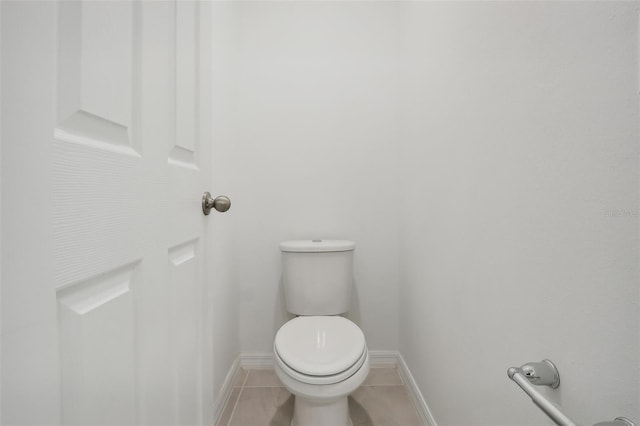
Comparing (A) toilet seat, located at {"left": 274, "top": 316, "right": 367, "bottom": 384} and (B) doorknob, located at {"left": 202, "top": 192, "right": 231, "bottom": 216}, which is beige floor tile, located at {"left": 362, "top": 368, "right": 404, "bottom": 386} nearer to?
(A) toilet seat, located at {"left": 274, "top": 316, "right": 367, "bottom": 384}

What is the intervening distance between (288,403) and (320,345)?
51 centimetres

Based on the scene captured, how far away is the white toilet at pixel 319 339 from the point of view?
969 mm

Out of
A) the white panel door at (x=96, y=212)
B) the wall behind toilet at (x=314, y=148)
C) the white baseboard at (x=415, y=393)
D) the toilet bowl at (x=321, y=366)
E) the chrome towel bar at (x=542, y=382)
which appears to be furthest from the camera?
the wall behind toilet at (x=314, y=148)

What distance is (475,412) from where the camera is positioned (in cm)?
83

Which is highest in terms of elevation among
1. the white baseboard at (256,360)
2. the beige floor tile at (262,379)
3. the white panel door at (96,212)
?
the white panel door at (96,212)

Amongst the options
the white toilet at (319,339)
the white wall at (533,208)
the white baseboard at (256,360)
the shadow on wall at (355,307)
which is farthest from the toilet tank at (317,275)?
the white wall at (533,208)

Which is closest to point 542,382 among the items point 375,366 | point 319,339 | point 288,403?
point 319,339

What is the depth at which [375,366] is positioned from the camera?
168 cm

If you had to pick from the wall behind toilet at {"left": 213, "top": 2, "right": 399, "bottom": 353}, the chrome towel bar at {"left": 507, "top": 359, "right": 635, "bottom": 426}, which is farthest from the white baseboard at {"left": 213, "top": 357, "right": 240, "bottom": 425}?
the chrome towel bar at {"left": 507, "top": 359, "right": 635, "bottom": 426}

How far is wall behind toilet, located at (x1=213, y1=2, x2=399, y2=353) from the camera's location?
5.44ft

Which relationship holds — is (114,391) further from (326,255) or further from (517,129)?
(326,255)

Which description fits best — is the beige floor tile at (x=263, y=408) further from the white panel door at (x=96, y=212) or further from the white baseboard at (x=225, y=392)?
the white panel door at (x=96, y=212)

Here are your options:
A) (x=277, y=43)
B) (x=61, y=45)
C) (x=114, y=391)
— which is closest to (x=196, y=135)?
(x=61, y=45)

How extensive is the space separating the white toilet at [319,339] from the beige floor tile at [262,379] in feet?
1.06
